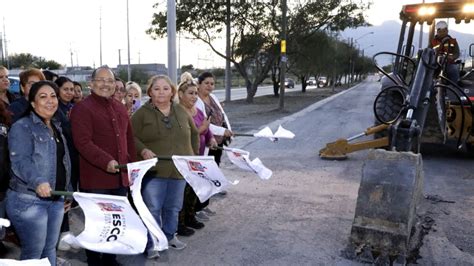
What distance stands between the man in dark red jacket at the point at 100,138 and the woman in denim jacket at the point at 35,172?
0.90 ft

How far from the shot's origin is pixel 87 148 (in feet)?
10.7

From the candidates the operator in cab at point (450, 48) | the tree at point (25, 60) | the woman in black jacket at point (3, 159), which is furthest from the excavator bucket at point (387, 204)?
the tree at point (25, 60)

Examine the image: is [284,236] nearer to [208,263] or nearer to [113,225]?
[208,263]

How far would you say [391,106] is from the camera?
7902 millimetres

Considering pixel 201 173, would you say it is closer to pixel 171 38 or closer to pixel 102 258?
pixel 102 258

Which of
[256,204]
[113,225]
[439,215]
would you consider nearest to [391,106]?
[439,215]

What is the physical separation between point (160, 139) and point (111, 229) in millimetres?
1193

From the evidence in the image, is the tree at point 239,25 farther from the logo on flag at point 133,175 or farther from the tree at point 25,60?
the tree at point 25,60

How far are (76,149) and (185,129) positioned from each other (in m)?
0.98

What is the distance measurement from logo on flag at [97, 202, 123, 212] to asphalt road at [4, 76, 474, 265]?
4.13 feet

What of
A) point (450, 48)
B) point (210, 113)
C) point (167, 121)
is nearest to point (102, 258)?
point (167, 121)

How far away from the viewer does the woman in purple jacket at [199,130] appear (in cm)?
436

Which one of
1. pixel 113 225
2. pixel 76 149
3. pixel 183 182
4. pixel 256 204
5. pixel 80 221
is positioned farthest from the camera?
pixel 256 204

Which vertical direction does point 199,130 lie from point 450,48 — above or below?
below
